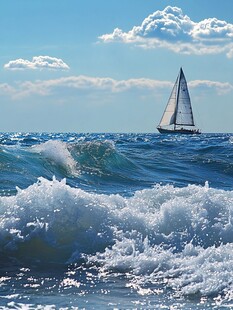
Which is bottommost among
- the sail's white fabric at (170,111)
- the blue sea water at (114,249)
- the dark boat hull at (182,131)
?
the blue sea water at (114,249)

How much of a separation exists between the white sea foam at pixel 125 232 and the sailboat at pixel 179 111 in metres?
57.5

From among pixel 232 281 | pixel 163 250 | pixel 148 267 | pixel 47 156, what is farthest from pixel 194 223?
pixel 47 156

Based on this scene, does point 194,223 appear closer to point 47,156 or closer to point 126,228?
point 126,228

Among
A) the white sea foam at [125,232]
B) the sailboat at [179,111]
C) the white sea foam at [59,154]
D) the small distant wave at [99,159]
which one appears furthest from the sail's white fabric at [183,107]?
the white sea foam at [125,232]

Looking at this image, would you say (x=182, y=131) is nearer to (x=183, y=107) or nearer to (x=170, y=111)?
(x=170, y=111)

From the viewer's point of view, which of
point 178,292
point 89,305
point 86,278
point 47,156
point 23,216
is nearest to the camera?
point 89,305

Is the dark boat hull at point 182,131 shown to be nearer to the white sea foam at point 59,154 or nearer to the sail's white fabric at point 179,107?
the sail's white fabric at point 179,107

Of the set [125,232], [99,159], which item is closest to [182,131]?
[99,159]

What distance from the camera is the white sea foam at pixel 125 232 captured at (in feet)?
21.9

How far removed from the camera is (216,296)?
5680 millimetres

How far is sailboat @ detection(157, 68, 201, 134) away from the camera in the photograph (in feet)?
215

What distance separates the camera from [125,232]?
7809 millimetres

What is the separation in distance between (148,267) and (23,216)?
220cm

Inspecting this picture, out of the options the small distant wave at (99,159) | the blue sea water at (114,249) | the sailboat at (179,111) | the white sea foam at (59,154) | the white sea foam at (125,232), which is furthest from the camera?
the sailboat at (179,111)
